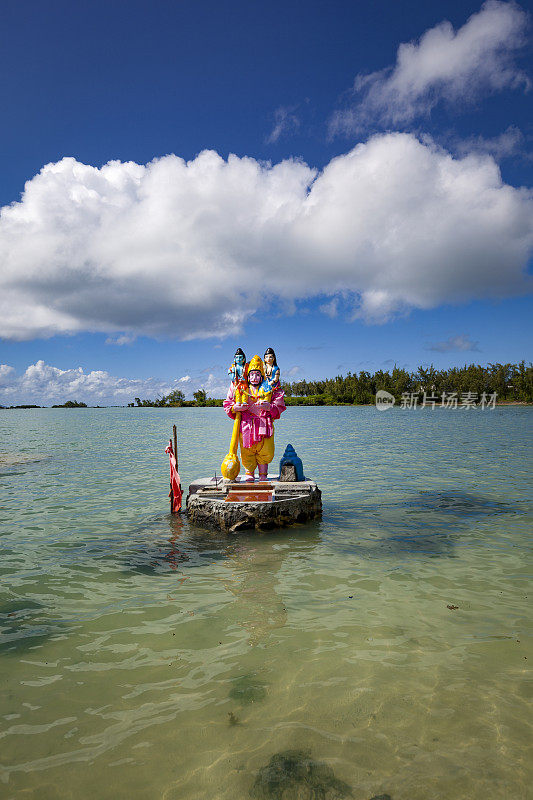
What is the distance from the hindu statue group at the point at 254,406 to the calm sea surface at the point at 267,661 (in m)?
2.77

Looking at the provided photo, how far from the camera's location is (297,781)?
4332 mm

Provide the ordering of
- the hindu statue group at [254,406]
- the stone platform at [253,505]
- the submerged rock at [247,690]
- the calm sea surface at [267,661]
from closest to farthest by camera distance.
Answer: the calm sea surface at [267,661] < the submerged rock at [247,690] < the stone platform at [253,505] < the hindu statue group at [254,406]

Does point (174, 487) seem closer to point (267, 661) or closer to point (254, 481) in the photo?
point (254, 481)

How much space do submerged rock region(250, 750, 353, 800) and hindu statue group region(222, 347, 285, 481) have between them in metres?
9.64

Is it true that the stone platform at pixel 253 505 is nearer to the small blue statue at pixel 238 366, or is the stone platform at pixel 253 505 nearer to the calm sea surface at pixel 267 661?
the calm sea surface at pixel 267 661

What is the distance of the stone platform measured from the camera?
13.0 meters

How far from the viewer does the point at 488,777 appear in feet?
14.3

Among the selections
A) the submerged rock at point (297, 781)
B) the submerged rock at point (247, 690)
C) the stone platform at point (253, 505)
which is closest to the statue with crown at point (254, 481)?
the stone platform at point (253, 505)

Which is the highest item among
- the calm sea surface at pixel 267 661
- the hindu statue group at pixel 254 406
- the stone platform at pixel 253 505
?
the hindu statue group at pixel 254 406

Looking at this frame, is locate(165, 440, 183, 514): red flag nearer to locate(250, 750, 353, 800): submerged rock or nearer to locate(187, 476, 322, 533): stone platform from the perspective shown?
locate(187, 476, 322, 533): stone platform

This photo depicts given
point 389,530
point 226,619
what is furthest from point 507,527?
point 226,619

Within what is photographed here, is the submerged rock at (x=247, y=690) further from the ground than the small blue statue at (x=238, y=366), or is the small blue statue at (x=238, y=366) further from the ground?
the small blue statue at (x=238, y=366)

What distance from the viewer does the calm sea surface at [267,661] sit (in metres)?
4.47

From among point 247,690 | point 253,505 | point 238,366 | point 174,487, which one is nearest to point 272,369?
point 238,366
